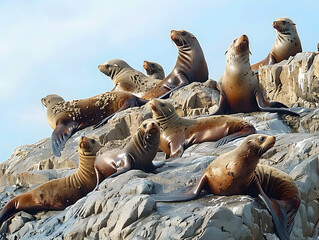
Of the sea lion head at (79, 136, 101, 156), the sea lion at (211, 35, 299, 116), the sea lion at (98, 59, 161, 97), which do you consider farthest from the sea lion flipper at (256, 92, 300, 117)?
the sea lion at (98, 59, 161, 97)

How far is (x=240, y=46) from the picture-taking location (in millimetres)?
14344

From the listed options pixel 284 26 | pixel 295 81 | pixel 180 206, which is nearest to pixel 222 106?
pixel 295 81

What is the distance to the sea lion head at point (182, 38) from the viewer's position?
18.7m

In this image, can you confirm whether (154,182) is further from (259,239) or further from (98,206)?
(259,239)

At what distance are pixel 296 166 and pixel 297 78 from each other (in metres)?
6.20

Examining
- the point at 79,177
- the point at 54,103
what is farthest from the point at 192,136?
the point at 54,103

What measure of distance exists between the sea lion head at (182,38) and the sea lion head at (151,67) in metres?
2.64

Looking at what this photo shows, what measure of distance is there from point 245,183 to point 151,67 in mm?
12753

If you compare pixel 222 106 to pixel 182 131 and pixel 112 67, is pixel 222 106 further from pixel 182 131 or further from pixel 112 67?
pixel 112 67

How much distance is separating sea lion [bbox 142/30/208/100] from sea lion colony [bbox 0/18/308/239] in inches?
0.9

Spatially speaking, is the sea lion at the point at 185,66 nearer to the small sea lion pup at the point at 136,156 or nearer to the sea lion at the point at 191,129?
the sea lion at the point at 191,129

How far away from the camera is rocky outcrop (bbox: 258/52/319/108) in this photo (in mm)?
15594

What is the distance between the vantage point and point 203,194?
9.03 m

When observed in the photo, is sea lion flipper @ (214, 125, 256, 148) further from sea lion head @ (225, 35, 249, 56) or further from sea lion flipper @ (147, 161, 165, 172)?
sea lion head @ (225, 35, 249, 56)
